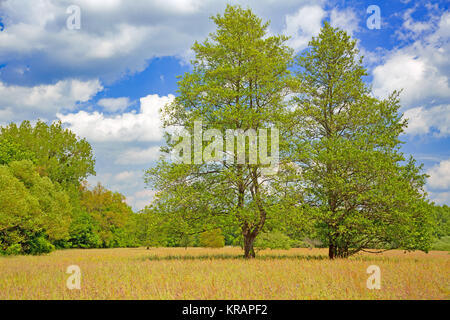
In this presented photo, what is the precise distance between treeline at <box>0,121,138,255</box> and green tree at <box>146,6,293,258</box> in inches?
576

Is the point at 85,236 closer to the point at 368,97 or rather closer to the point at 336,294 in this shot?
the point at 368,97

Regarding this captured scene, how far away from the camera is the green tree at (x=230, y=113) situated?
18062mm

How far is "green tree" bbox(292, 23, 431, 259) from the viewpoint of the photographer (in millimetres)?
17812

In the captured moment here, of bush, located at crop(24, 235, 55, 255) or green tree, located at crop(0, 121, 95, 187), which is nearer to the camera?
bush, located at crop(24, 235, 55, 255)

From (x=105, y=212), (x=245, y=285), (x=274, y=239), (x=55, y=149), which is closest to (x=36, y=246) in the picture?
(x=55, y=149)

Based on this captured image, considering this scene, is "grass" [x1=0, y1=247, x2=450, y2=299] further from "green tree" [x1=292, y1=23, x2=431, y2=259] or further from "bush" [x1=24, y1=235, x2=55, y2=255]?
"bush" [x1=24, y1=235, x2=55, y2=255]

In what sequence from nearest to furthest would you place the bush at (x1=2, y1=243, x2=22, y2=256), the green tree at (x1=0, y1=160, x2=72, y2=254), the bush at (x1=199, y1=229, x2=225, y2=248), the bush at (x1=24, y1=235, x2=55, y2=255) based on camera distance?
the green tree at (x1=0, y1=160, x2=72, y2=254), the bush at (x1=2, y1=243, x2=22, y2=256), the bush at (x1=24, y1=235, x2=55, y2=255), the bush at (x1=199, y1=229, x2=225, y2=248)

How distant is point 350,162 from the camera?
1788 cm

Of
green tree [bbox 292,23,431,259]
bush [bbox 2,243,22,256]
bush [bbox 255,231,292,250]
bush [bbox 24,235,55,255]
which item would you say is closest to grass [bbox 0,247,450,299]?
green tree [bbox 292,23,431,259]

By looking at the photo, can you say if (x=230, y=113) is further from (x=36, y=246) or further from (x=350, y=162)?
(x=36, y=246)

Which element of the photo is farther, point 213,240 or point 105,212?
point 105,212

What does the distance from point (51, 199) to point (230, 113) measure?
24.0 meters
